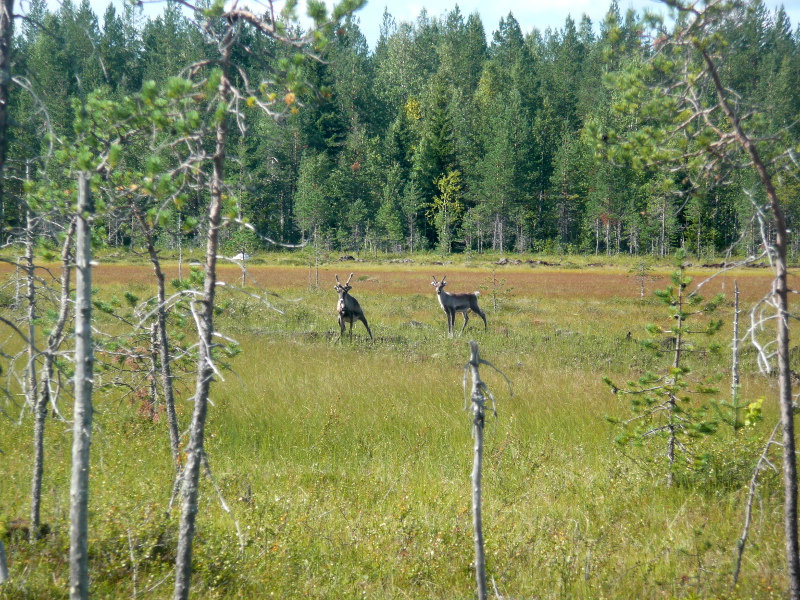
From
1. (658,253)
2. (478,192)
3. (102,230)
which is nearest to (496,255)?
(478,192)

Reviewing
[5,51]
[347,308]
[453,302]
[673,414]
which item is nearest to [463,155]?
[453,302]

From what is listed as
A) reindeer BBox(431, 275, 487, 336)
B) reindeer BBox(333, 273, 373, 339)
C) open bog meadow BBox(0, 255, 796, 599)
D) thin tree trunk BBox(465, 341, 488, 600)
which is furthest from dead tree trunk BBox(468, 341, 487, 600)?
reindeer BBox(431, 275, 487, 336)

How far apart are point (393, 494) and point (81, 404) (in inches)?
175

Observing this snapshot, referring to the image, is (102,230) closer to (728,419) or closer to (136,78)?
(728,419)

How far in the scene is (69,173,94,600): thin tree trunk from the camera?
305 cm

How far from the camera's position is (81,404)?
3.09 m

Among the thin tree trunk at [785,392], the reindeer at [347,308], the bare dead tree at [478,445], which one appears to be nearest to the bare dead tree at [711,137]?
the thin tree trunk at [785,392]

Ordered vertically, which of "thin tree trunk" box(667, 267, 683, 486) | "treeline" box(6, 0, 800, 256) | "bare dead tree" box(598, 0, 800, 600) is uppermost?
"treeline" box(6, 0, 800, 256)

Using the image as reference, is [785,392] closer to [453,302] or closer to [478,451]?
[478,451]

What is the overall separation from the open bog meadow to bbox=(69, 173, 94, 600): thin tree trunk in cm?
73

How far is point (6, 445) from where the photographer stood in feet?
26.1

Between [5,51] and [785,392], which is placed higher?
[5,51]

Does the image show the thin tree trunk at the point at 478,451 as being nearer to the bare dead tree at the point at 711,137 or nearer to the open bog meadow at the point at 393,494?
the open bog meadow at the point at 393,494

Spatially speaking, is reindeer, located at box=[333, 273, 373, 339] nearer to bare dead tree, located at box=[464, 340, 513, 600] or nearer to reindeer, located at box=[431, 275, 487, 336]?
reindeer, located at box=[431, 275, 487, 336]
